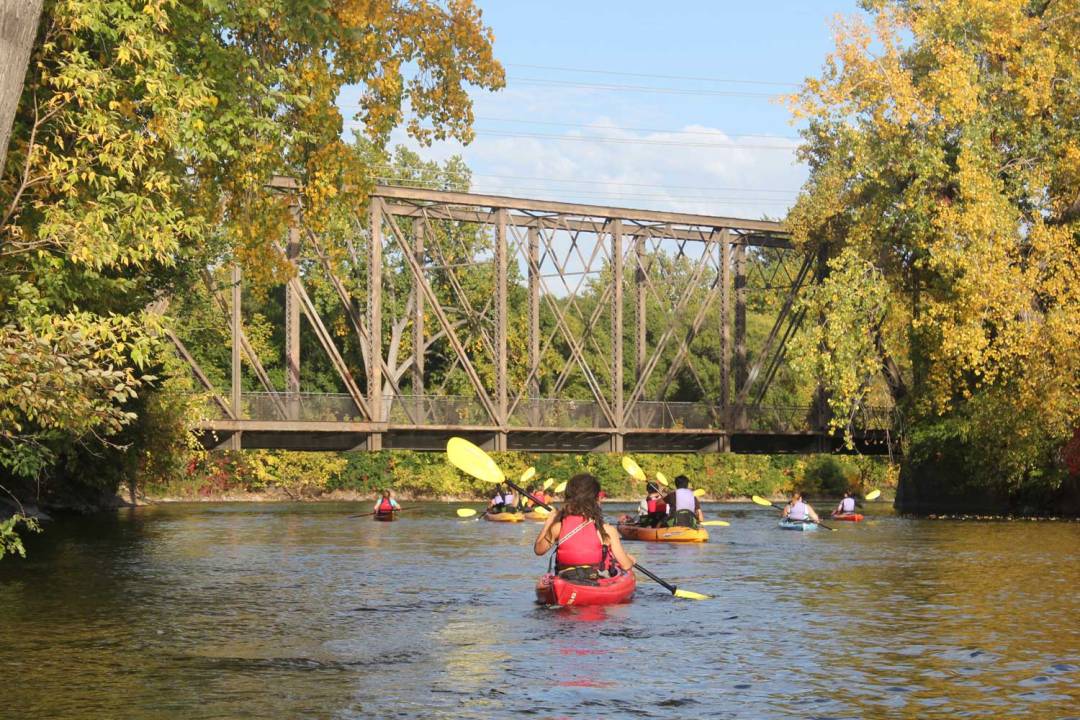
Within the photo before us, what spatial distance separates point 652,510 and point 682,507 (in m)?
2.31

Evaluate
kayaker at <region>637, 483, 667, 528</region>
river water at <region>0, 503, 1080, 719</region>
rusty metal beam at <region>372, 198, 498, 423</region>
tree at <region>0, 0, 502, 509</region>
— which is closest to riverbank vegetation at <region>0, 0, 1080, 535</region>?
tree at <region>0, 0, 502, 509</region>

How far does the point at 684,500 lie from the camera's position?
35312 mm

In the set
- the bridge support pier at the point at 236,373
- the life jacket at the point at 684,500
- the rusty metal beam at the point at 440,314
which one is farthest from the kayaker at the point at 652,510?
the bridge support pier at the point at 236,373

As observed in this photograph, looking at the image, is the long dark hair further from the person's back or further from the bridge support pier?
the bridge support pier

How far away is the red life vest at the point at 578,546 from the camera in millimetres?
19578

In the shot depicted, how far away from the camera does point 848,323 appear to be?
44750 millimetres

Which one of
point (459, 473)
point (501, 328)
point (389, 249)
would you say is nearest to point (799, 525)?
point (501, 328)

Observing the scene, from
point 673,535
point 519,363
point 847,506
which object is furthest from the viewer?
point 519,363

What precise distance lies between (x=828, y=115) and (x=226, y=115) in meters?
27.7

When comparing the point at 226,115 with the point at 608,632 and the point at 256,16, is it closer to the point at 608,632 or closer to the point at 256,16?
the point at 256,16

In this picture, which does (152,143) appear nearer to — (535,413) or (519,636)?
(519,636)

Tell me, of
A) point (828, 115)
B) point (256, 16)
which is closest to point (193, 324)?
point (828, 115)

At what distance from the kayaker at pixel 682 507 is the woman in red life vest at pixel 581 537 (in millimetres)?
14623

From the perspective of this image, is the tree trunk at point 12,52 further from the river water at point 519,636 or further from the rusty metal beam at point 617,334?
the rusty metal beam at point 617,334
